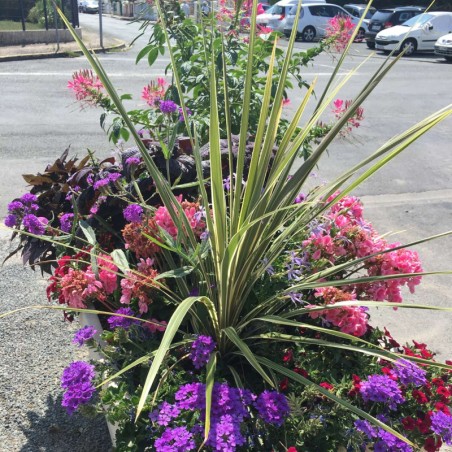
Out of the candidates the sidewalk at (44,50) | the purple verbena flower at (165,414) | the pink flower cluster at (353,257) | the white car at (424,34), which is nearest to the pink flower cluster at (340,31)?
the pink flower cluster at (353,257)

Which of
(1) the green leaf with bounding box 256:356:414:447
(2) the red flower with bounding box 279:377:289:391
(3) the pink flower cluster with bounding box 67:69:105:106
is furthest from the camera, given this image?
(3) the pink flower cluster with bounding box 67:69:105:106

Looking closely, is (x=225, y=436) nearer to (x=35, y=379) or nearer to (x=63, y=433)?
(x=63, y=433)

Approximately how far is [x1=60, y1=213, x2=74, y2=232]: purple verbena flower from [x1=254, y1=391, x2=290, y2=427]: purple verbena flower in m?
1.12

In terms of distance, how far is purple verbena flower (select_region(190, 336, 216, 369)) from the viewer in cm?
176

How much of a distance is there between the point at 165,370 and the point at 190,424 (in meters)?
0.22

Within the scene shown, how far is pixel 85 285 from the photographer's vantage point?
2.02m

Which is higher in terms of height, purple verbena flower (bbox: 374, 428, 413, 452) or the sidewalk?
purple verbena flower (bbox: 374, 428, 413, 452)

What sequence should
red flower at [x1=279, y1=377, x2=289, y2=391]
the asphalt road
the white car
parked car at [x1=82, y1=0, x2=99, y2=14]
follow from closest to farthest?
red flower at [x1=279, y1=377, x2=289, y2=391], the asphalt road, the white car, parked car at [x1=82, y1=0, x2=99, y2=14]

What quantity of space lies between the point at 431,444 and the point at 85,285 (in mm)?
1251

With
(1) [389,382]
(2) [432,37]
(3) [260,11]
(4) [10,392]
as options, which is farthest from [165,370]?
(2) [432,37]

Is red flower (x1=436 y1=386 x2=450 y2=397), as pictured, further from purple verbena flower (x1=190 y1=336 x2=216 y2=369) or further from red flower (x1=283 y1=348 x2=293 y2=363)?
purple verbena flower (x1=190 y1=336 x2=216 y2=369)

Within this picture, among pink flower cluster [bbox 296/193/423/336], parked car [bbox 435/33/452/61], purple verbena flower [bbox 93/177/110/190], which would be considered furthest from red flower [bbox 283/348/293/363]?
parked car [bbox 435/33/452/61]

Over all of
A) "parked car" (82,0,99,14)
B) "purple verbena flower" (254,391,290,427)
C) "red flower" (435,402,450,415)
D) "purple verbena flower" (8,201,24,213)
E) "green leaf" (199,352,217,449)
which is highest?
"purple verbena flower" (8,201,24,213)

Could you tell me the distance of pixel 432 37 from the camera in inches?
784
